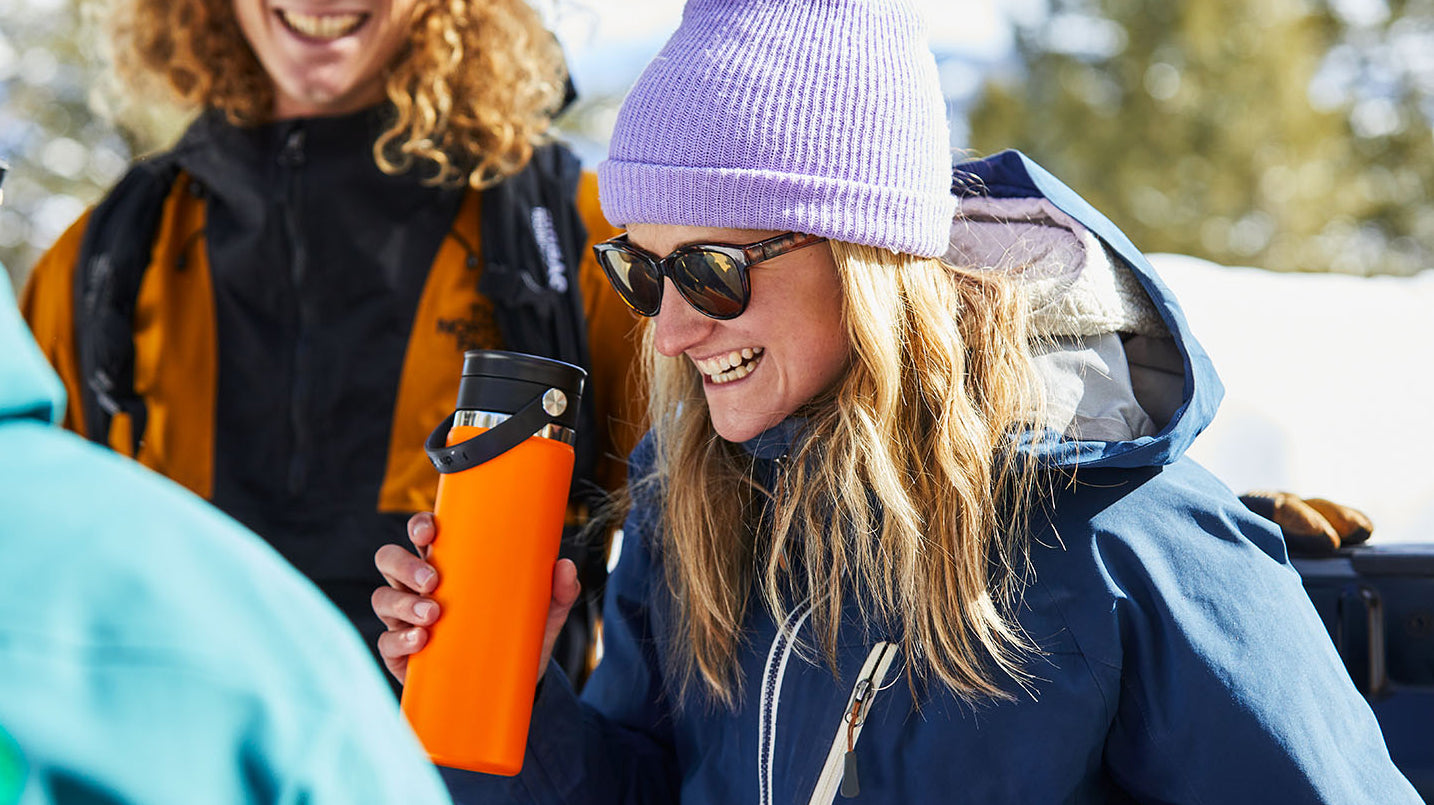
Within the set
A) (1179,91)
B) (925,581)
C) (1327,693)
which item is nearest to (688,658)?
(925,581)

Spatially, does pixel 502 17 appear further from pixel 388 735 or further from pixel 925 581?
pixel 388 735

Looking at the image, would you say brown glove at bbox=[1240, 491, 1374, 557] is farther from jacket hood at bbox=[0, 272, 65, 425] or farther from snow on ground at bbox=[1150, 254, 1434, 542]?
jacket hood at bbox=[0, 272, 65, 425]

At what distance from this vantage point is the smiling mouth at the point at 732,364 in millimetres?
1729

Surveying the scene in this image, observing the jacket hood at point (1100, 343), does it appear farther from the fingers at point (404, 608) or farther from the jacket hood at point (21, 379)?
the jacket hood at point (21, 379)

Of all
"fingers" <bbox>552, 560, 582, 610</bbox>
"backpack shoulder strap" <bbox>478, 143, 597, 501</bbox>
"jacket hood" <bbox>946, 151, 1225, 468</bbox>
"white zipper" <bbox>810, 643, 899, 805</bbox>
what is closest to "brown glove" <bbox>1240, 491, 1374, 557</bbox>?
"jacket hood" <bbox>946, 151, 1225, 468</bbox>

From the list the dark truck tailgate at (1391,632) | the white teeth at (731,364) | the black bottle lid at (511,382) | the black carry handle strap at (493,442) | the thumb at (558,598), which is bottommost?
the dark truck tailgate at (1391,632)

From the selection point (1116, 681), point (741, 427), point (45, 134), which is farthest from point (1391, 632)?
point (45, 134)

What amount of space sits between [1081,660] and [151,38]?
2.42 meters

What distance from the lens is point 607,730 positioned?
1975 mm

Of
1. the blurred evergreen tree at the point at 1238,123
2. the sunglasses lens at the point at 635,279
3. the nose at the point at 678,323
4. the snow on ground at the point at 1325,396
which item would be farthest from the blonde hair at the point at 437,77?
the blurred evergreen tree at the point at 1238,123

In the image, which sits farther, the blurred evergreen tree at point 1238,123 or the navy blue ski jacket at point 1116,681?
the blurred evergreen tree at point 1238,123

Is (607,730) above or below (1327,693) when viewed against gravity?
below

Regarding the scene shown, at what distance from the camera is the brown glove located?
1937mm

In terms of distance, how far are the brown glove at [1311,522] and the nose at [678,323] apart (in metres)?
0.92
